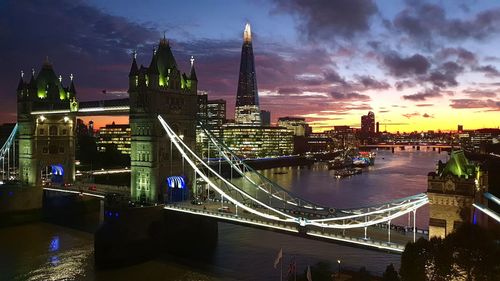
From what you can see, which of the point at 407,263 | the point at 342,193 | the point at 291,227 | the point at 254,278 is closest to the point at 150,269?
the point at 254,278

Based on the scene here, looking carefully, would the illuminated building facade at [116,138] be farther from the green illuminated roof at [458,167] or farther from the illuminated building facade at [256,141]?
the green illuminated roof at [458,167]

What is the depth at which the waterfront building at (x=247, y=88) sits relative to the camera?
185 m

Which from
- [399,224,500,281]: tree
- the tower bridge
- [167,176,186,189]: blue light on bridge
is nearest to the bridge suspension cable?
the tower bridge

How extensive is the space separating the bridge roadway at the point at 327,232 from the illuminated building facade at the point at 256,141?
118 meters

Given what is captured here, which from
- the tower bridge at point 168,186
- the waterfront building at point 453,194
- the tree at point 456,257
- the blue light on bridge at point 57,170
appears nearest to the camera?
the tree at point 456,257

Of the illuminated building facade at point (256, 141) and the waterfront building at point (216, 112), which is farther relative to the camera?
the waterfront building at point (216, 112)

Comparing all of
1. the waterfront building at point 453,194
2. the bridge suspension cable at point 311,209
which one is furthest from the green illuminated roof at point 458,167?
the bridge suspension cable at point 311,209

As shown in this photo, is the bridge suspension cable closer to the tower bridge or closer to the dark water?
the tower bridge

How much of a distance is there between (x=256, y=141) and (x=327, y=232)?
432 feet

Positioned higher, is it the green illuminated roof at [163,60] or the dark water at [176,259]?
the green illuminated roof at [163,60]

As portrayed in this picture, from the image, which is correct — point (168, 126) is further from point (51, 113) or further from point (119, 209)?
point (51, 113)

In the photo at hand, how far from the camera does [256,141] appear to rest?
15938cm

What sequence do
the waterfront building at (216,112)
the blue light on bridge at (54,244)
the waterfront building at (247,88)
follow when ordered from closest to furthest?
the blue light on bridge at (54,244)
the waterfront building at (216,112)
the waterfront building at (247,88)

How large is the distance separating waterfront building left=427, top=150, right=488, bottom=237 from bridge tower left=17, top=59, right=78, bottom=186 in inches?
1545
